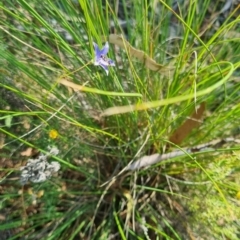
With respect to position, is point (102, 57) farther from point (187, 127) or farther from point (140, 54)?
point (187, 127)

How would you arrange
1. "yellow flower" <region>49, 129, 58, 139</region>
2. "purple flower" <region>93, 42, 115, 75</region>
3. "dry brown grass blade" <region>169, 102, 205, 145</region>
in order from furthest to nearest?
"dry brown grass blade" <region>169, 102, 205, 145</region> < "yellow flower" <region>49, 129, 58, 139</region> < "purple flower" <region>93, 42, 115, 75</region>

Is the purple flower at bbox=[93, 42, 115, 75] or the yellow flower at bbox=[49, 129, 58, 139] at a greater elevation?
the purple flower at bbox=[93, 42, 115, 75]

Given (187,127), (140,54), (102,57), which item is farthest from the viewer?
(187,127)

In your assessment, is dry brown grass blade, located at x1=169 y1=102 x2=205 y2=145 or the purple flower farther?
dry brown grass blade, located at x1=169 y1=102 x2=205 y2=145

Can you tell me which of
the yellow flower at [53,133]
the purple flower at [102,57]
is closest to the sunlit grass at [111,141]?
the yellow flower at [53,133]

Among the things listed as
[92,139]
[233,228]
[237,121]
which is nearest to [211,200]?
[233,228]

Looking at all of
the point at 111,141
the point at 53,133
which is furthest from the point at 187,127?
the point at 53,133

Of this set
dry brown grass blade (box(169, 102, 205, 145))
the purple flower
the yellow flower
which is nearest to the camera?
the purple flower

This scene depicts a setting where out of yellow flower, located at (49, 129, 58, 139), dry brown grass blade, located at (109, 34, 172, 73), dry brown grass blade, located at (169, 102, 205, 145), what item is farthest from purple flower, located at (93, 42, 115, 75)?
dry brown grass blade, located at (169, 102, 205, 145)

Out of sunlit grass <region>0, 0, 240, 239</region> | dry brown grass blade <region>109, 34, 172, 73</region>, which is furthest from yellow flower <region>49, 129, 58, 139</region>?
dry brown grass blade <region>109, 34, 172, 73</region>

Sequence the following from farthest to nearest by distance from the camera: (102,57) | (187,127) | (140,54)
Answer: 1. (187,127)
2. (140,54)
3. (102,57)

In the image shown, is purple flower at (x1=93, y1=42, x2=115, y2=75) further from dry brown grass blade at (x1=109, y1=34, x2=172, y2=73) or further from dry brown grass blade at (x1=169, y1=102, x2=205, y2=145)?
dry brown grass blade at (x1=169, y1=102, x2=205, y2=145)
